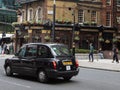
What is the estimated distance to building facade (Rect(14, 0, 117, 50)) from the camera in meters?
45.3

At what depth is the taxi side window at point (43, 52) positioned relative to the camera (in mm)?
15080

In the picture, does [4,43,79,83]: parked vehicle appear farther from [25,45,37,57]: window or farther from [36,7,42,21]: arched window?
[36,7,42,21]: arched window

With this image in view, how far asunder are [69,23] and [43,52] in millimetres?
30616

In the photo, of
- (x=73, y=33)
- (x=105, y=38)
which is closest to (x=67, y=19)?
(x=73, y=33)

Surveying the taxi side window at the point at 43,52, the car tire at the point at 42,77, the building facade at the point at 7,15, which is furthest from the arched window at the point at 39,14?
the car tire at the point at 42,77

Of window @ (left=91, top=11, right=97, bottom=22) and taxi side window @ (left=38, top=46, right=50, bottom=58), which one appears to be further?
window @ (left=91, top=11, right=97, bottom=22)

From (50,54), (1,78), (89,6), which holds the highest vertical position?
(89,6)

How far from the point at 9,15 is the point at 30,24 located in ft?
90.8

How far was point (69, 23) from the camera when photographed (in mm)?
45688

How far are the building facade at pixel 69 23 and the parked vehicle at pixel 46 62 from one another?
27712mm

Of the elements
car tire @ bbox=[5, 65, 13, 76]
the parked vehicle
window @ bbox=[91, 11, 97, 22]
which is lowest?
→ car tire @ bbox=[5, 65, 13, 76]

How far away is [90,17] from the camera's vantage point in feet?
160

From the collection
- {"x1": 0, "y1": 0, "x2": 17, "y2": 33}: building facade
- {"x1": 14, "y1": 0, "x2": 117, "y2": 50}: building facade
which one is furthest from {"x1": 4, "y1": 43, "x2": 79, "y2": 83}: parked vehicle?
{"x1": 0, "y1": 0, "x2": 17, "y2": 33}: building facade

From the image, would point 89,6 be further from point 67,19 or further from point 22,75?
point 22,75
